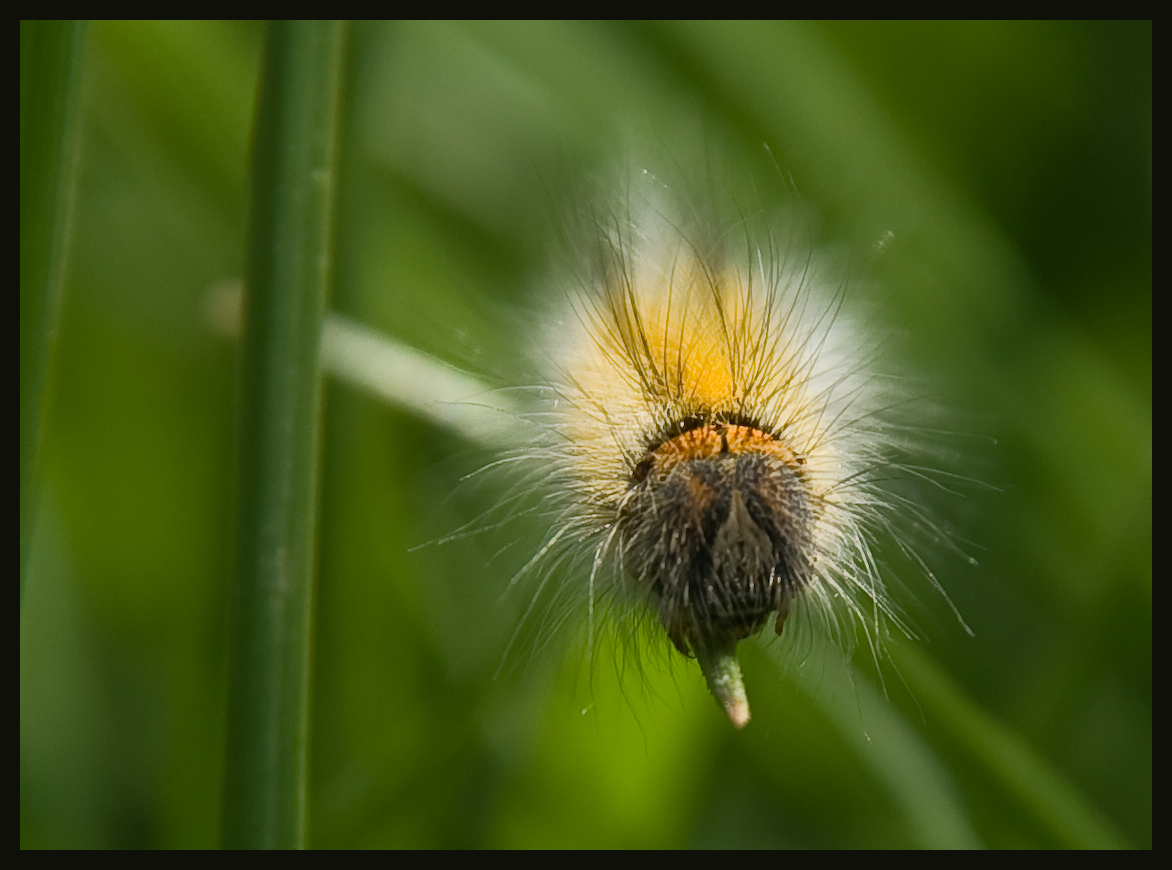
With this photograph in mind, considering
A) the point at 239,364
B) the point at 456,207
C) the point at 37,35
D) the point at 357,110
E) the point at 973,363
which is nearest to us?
the point at 239,364

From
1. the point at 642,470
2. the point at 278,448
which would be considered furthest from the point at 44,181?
the point at 642,470

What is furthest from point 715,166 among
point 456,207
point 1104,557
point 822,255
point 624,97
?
point 1104,557

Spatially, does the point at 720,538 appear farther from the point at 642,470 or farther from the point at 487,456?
the point at 487,456

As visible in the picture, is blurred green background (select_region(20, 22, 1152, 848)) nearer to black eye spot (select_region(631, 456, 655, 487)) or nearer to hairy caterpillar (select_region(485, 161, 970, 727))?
hairy caterpillar (select_region(485, 161, 970, 727))

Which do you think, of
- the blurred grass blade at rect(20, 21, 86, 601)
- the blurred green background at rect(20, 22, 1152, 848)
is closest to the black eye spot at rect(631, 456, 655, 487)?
the blurred green background at rect(20, 22, 1152, 848)

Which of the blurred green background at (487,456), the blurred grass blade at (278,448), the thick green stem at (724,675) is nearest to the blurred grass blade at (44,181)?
the blurred grass blade at (278,448)

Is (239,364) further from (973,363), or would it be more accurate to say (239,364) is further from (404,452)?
(973,363)

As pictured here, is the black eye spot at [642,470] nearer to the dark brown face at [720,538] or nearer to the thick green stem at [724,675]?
the dark brown face at [720,538]
